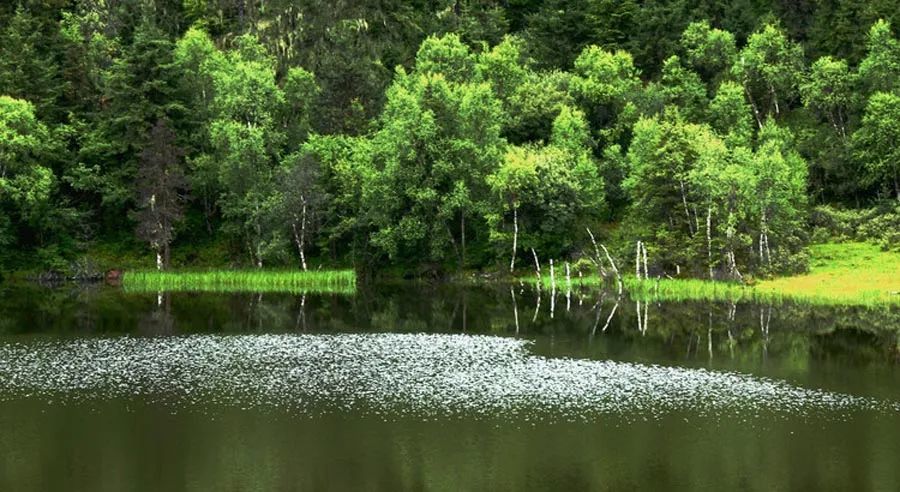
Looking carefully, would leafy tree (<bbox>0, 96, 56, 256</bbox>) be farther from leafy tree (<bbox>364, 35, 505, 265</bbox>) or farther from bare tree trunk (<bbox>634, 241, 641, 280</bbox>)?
bare tree trunk (<bbox>634, 241, 641, 280</bbox>)

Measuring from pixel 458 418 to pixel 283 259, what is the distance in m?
61.2

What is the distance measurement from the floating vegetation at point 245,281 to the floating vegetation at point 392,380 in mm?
30313

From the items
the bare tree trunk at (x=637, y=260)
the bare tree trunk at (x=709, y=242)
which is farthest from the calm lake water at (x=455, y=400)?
the bare tree trunk at (x=709, y=242)

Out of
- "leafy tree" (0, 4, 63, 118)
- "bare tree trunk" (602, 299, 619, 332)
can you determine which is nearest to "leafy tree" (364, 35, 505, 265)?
"bare tree trunk" (602, 299, 619, 332)

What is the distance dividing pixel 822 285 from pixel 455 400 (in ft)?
151

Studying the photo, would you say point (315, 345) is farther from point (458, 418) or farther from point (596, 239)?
point (596, 239)

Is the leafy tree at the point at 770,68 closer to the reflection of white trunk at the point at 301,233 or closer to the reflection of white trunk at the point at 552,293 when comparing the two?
the reflection of white trunk at the point at 552,293

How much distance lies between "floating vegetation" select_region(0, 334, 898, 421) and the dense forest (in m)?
35.5

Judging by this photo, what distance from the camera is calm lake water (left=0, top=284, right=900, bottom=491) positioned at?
107 ft

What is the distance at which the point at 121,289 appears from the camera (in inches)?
3629

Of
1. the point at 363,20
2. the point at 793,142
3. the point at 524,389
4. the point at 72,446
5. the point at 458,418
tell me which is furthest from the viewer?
the point at 363,20

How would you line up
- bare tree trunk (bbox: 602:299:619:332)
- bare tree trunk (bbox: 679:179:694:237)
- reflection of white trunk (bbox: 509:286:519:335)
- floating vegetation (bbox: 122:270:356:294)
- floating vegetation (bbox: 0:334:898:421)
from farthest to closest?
floating vegetation (bbox: 122:270:356:294)
bare tree trunk (bbox: 679:179:694:237)
reflection of white trunk (bbox: 509:286:519:335)
bare tree trunk (bbox: 602:299:619:332)
floating vegetation (bbox: 0:334:898:421)

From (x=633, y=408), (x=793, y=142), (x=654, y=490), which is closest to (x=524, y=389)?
(x=633, y=408)

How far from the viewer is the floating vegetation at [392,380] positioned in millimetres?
42031
